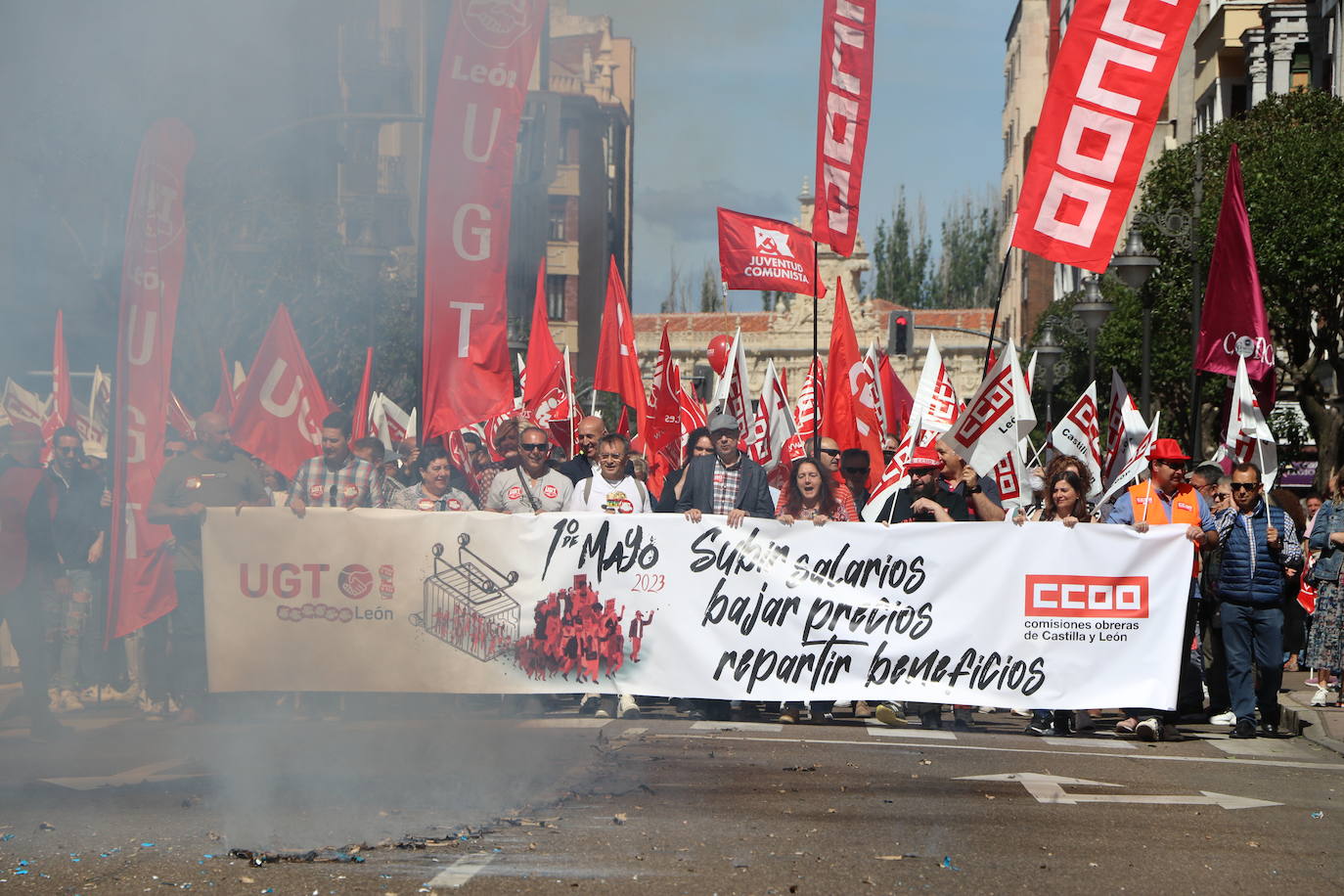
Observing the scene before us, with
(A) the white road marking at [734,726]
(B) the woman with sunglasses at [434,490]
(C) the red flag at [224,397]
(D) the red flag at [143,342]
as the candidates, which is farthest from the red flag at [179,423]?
(A) the white road marking at [734,726]

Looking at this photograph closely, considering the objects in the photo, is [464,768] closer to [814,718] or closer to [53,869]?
[53,869]

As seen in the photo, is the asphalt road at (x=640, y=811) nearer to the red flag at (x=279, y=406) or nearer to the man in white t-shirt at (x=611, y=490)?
the man in white t-shirt at (x=611, y=490)

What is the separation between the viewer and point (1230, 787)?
8180 mm

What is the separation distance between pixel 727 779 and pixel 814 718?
2.73 meters

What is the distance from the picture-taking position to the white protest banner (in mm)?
10000

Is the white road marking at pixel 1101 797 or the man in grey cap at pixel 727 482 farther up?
Answer: the man in grey cap at pixel 727 482

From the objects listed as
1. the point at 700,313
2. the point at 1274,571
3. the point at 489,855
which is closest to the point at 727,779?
the point at 489,855

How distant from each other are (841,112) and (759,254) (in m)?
2.80

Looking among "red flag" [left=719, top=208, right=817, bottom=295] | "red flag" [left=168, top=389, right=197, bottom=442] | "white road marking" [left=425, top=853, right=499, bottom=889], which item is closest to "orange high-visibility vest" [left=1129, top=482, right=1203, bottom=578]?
"red flag" [left=168, top=389, right=197, bottom=442]

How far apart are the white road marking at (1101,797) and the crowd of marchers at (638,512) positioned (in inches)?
87.6

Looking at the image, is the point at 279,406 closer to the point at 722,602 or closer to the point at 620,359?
the point at 722,602

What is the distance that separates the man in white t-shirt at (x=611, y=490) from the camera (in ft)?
35.1

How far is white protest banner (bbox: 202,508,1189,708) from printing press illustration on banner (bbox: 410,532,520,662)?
11 millimetres

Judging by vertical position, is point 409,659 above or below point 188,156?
below
